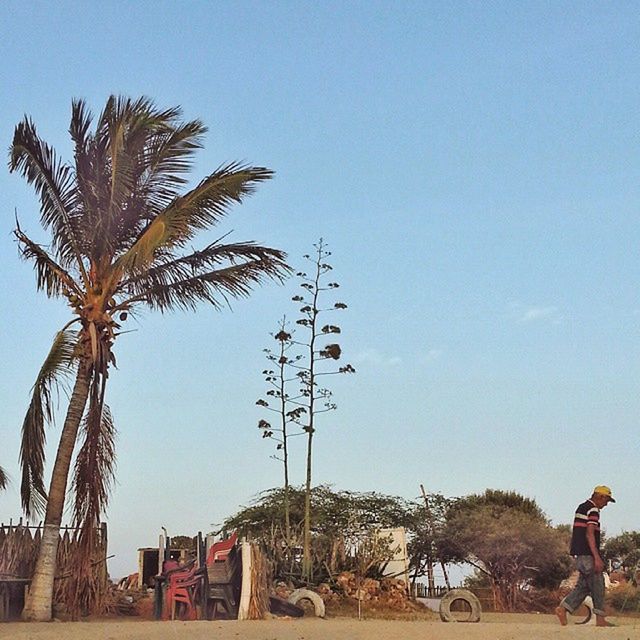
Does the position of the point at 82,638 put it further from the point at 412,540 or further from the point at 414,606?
the point at 412,540

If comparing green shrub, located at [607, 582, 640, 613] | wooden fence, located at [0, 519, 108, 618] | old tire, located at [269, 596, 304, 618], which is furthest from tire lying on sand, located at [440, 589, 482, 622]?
green shrub, located at [607, 582, 640, 613]

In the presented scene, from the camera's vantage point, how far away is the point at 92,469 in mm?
16125

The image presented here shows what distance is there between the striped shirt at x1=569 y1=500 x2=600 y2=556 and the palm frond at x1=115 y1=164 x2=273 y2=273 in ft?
26.3

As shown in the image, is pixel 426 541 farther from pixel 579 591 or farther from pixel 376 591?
pixel 579 591

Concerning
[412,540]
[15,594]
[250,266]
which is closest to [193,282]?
[250,266]

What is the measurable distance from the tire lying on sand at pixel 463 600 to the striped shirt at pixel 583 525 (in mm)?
4004

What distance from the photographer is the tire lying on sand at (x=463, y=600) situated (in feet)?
52.0

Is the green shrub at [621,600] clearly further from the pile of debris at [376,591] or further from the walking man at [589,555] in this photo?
the walking man at [589,555]

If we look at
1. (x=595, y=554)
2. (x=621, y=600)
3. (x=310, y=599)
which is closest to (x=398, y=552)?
(x=621, y=600)

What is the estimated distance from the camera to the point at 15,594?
54.0ft

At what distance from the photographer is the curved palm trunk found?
15523 millimetres

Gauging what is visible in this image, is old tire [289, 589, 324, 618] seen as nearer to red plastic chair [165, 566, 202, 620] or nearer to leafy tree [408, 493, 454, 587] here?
red plastic chair [165, 566, 202, 620]

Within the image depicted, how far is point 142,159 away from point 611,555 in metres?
39.8

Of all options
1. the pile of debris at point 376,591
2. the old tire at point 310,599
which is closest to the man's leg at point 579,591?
the old tire at point 310,599
